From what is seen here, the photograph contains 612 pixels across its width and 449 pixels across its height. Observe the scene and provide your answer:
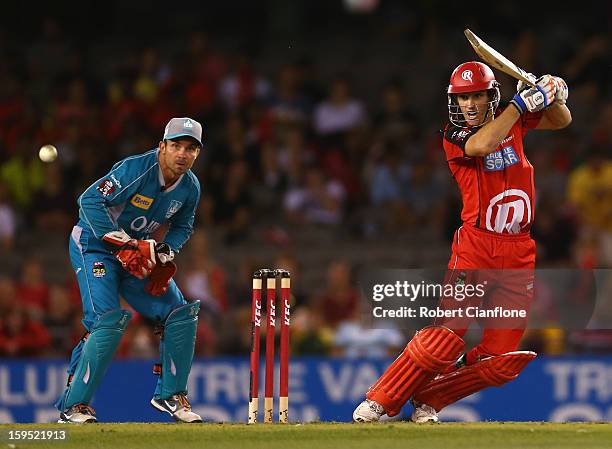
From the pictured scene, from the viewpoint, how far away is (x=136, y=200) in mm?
7484

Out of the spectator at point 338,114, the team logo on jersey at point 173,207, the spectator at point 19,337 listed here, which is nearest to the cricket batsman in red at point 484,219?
the team logo on jersey at point 173,207

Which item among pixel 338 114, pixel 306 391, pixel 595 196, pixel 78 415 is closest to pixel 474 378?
pixel 78 415

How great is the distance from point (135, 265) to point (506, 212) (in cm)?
205

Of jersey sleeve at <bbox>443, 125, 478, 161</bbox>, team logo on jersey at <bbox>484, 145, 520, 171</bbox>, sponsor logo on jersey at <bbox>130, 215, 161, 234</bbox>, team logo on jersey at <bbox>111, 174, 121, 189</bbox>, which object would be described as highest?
jersey sleeve at <bbox>443, 125, 478, 161</bbox>

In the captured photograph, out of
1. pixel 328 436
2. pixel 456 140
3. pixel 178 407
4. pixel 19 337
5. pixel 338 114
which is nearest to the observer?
pixel 328 436

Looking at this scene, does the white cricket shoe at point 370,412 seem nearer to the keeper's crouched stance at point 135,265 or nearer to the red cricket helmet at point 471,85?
the keeper's crouched stance at point 135,265

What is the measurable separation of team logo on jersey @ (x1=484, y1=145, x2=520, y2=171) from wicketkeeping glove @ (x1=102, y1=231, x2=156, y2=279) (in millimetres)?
1905

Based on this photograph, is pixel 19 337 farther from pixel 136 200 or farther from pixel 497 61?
pixel 497 61

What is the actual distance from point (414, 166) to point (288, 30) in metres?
3.39

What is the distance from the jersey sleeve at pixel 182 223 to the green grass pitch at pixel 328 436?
119 cm

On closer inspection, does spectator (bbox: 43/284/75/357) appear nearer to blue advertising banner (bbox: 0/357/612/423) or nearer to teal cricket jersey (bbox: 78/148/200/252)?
blue advertising banner (bbox: 0/357/612/423)

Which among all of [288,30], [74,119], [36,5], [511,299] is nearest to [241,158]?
[74,119]

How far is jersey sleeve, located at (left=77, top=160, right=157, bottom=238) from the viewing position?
7.36 m

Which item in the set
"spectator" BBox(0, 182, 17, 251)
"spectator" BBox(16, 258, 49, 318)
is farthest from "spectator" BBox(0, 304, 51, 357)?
"spectator" BBox(0, 182, 17, 251)
